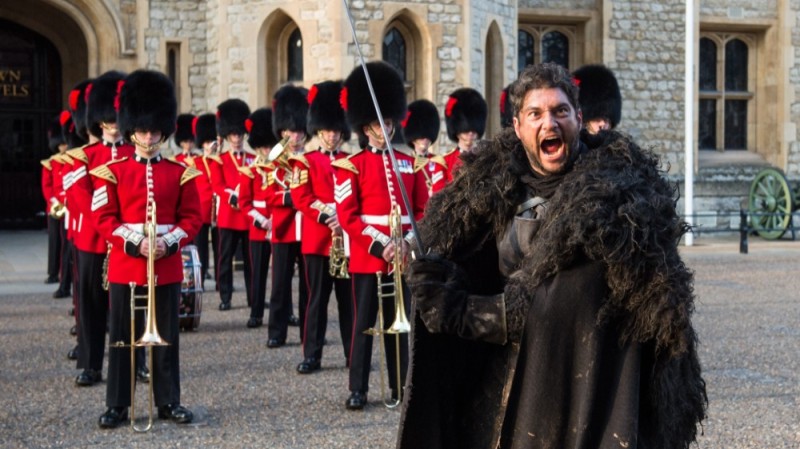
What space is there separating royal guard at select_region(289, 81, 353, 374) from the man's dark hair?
3716 millimetres

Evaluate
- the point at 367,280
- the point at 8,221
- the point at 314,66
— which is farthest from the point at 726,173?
the point at 367,280

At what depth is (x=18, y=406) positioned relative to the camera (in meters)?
5.98

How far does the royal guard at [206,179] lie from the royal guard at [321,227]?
2944 millimetres

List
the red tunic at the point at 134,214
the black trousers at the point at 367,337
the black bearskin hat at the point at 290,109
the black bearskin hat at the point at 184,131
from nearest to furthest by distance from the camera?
the red tunic at the point at 134,214
the black trousers at the point at 367,337
the black bearskin hat at the point at 290,109
the black bearskin hat at the point at 184,131

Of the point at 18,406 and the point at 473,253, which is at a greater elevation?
the point at 473,253

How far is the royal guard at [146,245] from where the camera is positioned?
5469 mm

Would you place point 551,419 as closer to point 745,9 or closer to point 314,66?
point 314,66

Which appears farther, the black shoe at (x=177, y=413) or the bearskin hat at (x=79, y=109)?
the bearskin hat at (x=79, y=109)

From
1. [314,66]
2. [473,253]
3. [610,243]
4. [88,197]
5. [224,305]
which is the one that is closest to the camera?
[610,243]

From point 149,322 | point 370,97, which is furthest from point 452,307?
point 370,97

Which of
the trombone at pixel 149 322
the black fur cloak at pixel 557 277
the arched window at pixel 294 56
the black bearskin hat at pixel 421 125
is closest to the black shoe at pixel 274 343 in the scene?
the black bearskin hat at pixel 421 125

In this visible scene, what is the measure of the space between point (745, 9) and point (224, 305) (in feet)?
38.8

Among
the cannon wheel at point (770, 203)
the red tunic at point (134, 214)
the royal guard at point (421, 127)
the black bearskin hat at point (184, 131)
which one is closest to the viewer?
the red tunic at point (134, 214)

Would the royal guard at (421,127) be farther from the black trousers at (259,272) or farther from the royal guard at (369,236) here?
the royal guard at (369,236)
